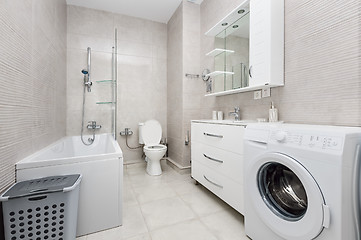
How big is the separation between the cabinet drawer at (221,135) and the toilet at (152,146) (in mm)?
709

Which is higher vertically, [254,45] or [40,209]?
[254,45]

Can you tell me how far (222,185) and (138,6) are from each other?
2826 mm

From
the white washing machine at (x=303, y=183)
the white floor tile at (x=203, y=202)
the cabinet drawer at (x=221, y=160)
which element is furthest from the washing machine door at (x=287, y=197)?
the white floor tile at (x=203, y=202)

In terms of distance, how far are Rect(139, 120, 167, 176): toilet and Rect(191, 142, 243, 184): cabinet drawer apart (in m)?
0.65

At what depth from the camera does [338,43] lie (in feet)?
3.66

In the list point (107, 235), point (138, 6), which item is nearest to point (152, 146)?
point (107, 235)

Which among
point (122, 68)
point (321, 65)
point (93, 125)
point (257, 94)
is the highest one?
point (122, 68)

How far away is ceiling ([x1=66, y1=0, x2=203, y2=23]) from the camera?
2604 millimetres

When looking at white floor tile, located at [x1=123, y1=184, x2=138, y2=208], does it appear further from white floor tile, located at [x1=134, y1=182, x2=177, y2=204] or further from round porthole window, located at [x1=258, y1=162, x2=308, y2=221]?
round porthole window, located at [x1=258, y1=162, x2=308, y2=221]

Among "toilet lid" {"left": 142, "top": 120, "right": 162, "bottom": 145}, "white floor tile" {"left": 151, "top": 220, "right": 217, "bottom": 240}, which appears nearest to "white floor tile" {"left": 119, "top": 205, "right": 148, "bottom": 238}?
"white floor tile" {"left": 151, "top": 220, "right": 217, "bottom": 240}

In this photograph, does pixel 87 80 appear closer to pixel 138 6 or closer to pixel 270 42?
pixel 138 6

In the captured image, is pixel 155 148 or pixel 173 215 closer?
pixel 173 215

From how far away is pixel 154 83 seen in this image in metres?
3.15

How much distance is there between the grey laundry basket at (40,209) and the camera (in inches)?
37.9
